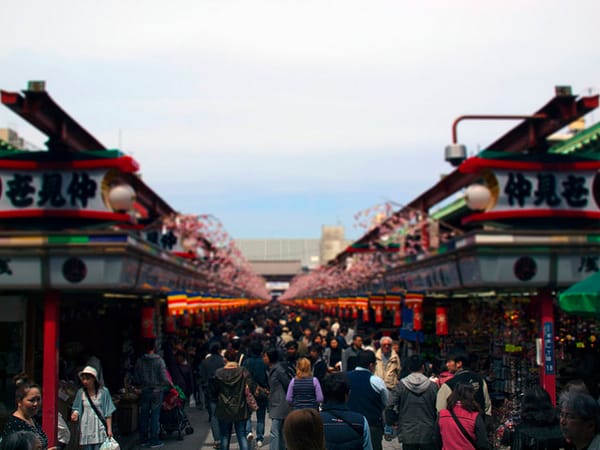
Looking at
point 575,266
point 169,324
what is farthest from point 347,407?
point 169,324

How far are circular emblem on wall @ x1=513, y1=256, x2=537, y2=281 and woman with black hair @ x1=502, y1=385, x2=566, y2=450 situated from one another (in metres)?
6.38

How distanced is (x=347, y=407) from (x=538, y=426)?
1806mm

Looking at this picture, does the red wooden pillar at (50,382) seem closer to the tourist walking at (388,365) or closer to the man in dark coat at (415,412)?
the man in dark coat at (415,412)

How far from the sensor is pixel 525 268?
1323 centimetres

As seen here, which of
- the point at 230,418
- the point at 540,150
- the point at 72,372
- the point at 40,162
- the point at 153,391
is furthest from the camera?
the point at 540,150

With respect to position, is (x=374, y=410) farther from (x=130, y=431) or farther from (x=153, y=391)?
(x=130, y=431)

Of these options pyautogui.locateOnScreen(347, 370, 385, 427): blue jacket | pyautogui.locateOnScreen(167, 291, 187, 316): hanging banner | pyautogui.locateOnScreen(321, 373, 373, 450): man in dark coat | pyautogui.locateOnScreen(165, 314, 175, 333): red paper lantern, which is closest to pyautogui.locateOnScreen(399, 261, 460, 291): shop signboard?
pyautogui.locateOnScreen(347, 370, 385, 427): blue jacket

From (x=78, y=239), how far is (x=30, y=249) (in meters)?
0.77

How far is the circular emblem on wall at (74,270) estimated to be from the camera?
36.4 ft

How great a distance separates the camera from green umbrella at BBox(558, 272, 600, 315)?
7707 mm

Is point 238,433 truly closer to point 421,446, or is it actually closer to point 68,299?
point 421,446

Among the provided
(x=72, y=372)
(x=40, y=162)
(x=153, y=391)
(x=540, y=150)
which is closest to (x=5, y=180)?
(x=40, y=162)

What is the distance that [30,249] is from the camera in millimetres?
11141

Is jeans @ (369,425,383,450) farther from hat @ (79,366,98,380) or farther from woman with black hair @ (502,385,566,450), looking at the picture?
hat @ (79,366,98,380)
